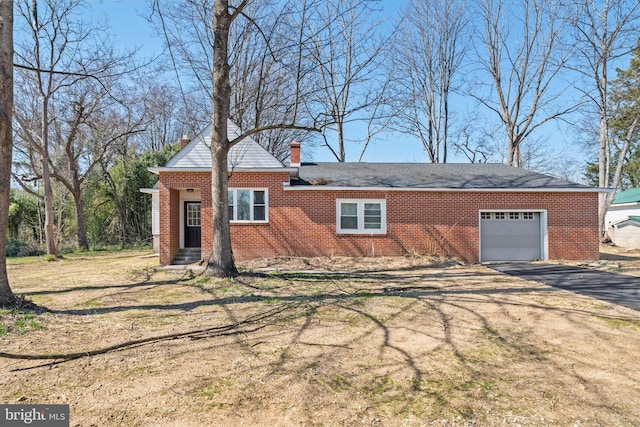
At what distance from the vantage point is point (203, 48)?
17812mm

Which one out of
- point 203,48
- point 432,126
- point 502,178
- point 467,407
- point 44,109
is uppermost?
point 203,48

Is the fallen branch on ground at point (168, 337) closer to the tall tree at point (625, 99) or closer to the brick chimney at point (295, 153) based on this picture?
the brick chimney at point (295, 153)

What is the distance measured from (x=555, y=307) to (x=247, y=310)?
5429mm

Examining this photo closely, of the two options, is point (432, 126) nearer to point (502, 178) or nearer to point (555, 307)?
point (502, 178)

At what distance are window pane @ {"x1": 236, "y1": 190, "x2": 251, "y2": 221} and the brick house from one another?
1.4 inches

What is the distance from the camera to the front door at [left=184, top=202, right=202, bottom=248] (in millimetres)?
13906

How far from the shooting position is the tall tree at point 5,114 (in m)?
5.46

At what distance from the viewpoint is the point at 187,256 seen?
13.0m

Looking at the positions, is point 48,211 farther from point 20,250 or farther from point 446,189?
point 446,189

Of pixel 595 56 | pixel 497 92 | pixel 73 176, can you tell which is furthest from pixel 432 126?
pixel 73 176

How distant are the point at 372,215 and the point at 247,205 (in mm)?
4631

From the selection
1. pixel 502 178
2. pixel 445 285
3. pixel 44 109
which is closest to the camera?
pixel 445 285

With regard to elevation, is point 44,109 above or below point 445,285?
above

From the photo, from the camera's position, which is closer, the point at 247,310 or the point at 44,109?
the point at 247,310
